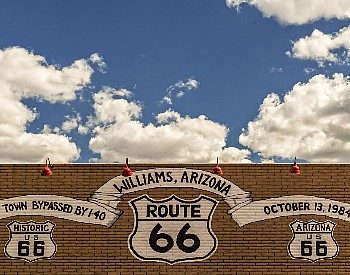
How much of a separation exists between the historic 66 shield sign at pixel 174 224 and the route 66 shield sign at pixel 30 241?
2754 mm

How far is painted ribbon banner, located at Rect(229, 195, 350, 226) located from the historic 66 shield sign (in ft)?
3.16

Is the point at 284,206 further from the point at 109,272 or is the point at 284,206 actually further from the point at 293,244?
the point at 109,272

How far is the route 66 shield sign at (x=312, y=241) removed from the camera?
18375 millimetres

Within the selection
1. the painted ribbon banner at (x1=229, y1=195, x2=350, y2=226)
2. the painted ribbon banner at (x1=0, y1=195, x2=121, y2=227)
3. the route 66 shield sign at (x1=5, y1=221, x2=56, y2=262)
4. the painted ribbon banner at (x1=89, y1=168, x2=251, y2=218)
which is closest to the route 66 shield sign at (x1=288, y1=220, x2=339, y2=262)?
the painted ribbon banner at (x1=229, y1=195, x2=350, y2=226)

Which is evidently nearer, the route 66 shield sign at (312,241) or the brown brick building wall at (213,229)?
the brown brick building wall at (213,229)

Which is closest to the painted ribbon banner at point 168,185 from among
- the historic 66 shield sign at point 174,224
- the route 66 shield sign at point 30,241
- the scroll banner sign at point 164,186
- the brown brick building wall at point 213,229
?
the scroll banner sign at point 164,186

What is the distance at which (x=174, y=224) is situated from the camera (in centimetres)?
1836

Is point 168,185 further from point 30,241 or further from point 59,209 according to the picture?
point 30,241

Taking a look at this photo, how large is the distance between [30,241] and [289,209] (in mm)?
8268

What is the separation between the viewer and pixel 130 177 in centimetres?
1852

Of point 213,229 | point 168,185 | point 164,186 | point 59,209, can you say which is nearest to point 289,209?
point 213,229

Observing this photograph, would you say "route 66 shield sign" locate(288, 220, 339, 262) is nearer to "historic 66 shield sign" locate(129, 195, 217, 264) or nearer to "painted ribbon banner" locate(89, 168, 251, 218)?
"painted ribbon banner" locate(89, 168, 251, 218)

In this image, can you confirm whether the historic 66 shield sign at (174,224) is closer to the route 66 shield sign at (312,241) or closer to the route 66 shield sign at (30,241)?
the route 66 shield sign at (312,241)

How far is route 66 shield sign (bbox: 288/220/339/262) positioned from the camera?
18.4 meters
